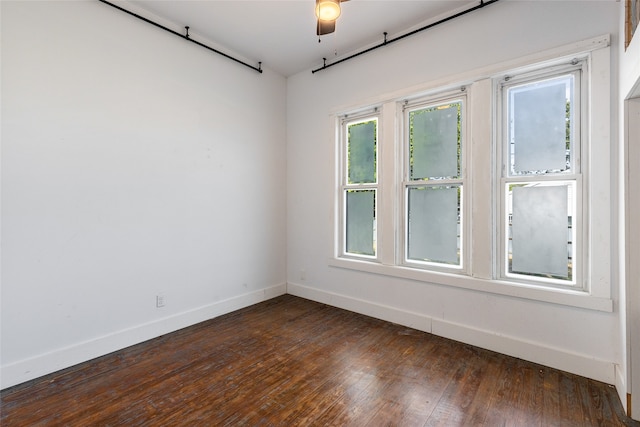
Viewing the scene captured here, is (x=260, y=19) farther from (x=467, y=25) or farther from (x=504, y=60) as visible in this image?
(x=504, y=60)

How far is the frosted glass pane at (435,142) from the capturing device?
9.54 ft

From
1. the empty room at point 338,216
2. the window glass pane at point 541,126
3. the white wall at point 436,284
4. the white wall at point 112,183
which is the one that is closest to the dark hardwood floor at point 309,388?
the empty room at point 338,216

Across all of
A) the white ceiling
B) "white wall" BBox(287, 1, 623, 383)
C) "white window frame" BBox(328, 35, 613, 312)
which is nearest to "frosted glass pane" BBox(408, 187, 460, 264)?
"white window frame" BBox(328, 35, 613, 312)

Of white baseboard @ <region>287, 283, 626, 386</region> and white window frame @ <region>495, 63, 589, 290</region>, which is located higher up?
white window frame @ <region>495, 63, 589, 290</region>

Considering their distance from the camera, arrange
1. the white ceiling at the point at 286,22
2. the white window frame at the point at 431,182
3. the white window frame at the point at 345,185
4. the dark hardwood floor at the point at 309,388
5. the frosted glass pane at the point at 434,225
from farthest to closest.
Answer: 1. the white window frame at the point at 345,185
2. the frosted glass pane at the point at 434,225
3. the white window frame at the point at 431,182
4. the white ceiling at the point at 286,22
5. the dark hardwood floor at the point at 309,388

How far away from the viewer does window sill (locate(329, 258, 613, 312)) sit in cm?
215

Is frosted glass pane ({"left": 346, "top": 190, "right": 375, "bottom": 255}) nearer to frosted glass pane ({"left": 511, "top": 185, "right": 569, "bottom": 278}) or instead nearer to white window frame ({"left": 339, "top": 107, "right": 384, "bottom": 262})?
white window frame ({"left": 339, "top": 107, "right": 384, "bottom": 262})

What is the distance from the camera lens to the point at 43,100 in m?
2.22

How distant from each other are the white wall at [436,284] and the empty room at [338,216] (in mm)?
21

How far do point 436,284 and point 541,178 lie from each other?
1276 millimetres

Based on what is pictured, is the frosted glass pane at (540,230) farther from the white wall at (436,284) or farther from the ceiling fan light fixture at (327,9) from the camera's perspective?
the ceiling fan light fixture at (327,9)

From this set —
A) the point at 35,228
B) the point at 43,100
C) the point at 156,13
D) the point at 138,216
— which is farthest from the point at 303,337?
the point at 156,13

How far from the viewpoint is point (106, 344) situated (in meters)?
2.53

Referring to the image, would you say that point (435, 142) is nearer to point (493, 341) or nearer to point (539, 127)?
point (539, 127)
